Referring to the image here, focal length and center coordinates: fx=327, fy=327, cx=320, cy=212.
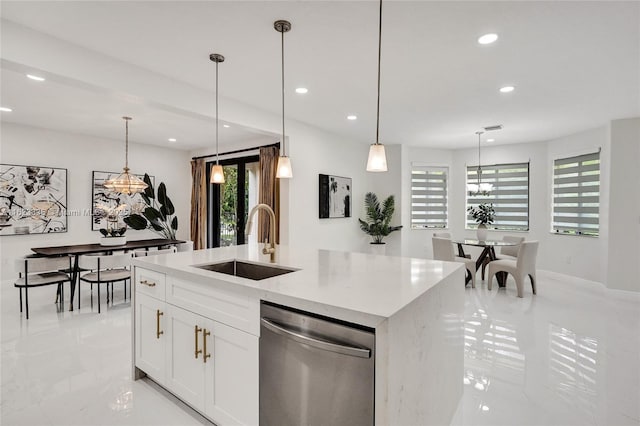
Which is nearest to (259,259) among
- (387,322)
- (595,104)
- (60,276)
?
(387,322)

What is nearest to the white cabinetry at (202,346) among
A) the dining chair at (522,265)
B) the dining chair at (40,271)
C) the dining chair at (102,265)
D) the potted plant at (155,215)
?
the dining chair at (102,265)

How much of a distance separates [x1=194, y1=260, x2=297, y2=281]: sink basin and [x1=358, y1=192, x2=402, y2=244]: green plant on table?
4.54m

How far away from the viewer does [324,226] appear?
226 inches

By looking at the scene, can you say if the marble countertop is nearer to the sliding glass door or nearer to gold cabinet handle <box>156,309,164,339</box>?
gold cabinet handle <box>156,309,164,339</box>

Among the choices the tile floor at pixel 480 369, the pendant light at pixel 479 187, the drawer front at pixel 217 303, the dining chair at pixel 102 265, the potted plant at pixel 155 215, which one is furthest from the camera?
the pendant light at pixel 479 187

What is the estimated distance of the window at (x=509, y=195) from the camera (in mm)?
6773

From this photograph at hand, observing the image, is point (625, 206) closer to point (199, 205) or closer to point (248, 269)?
point (248, 269)

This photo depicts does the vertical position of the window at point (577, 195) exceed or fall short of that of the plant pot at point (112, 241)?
it exceeds it

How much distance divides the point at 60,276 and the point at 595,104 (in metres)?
7.20

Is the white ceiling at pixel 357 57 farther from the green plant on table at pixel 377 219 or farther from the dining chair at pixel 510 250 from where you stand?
the green plant on table at pixel 377 219

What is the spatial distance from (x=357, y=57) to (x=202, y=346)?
8.73 feet

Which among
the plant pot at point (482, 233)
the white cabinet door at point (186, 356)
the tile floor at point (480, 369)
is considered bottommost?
the tile floor at point (480, 369)

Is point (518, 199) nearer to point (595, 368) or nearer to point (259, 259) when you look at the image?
point (595, 368)

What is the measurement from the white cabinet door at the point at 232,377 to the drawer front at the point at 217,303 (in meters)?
0.05
